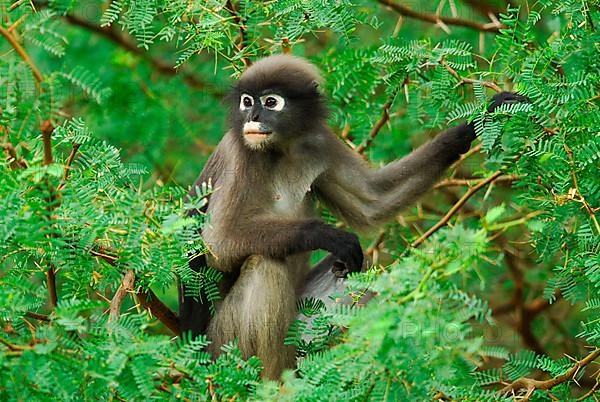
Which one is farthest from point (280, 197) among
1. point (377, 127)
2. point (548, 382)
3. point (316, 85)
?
point (548, 382)

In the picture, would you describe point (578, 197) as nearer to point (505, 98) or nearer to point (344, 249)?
point (505, 98)

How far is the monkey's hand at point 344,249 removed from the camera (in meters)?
5.45

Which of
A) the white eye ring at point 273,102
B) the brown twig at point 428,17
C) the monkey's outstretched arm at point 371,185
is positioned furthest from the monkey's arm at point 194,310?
the brown twig at point 428,17

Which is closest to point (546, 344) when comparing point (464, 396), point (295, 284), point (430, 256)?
point (295, 284)

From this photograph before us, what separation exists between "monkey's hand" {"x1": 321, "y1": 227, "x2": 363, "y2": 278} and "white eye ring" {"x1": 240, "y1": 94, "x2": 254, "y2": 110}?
3.29 feet

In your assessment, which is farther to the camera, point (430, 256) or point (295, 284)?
point (295, 284)

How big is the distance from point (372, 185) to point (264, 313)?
1.36m

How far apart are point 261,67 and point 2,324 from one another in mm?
2610

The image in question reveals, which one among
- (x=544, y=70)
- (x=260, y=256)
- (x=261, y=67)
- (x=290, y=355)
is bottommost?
(x=290, y=355)

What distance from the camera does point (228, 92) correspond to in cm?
631

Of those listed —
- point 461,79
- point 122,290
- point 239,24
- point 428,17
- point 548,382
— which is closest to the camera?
point 122,290

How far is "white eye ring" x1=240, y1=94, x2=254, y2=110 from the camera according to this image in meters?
6.03

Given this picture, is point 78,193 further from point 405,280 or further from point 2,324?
point 405,280

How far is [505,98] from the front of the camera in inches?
207
